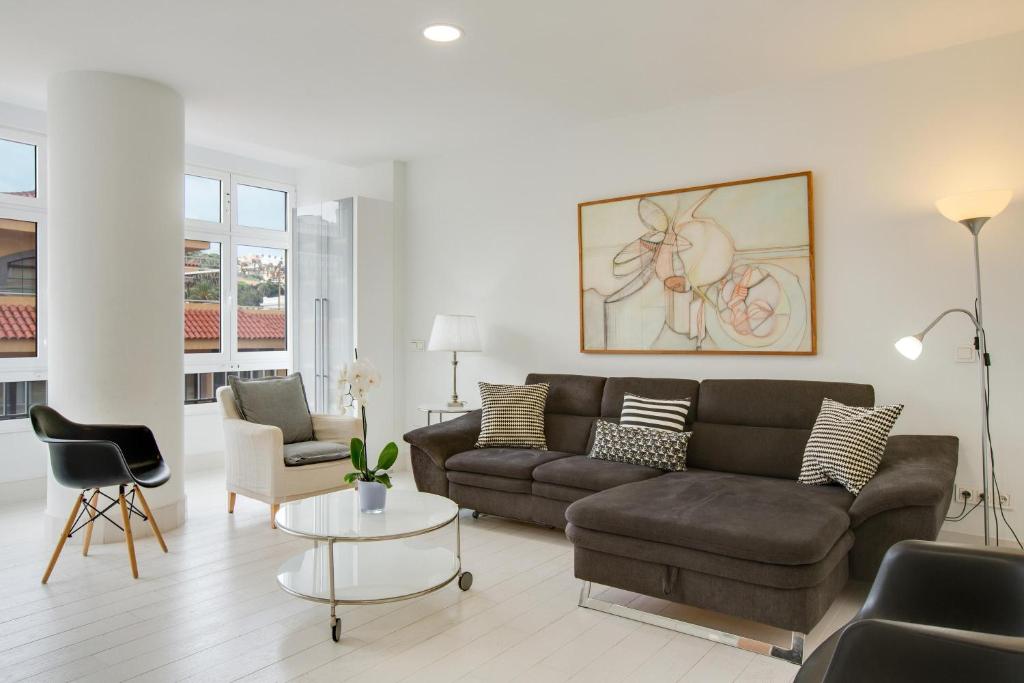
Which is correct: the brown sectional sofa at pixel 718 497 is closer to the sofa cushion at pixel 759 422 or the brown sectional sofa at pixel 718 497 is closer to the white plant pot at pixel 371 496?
the sofa cushion at pixel 759 422

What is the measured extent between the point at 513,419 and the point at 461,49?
2199mm

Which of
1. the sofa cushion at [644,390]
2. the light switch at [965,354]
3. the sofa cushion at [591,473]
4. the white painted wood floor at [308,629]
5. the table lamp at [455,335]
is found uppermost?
the table lamp at [455,335]

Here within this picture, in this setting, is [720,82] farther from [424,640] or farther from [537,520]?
[424,640]

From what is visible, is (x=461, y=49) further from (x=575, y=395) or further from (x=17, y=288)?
(x=17, y=288)

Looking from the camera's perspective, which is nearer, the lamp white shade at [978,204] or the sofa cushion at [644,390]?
the lamp white shade at [978,204]

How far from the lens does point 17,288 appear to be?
492 cm

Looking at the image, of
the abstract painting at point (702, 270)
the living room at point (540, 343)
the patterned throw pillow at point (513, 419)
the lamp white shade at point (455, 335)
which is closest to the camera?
the living room at point (540, 343)

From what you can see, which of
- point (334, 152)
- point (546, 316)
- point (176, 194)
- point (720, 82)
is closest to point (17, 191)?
point (176, 194)

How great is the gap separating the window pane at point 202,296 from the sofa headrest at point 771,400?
4.20 metres

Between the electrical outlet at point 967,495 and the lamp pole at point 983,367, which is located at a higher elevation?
the lamp pole at point 983,367

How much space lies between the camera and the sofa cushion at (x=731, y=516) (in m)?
2.54

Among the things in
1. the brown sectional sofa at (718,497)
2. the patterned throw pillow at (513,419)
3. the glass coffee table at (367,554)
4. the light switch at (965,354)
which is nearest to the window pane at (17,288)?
the brown sectional sofa at (718,497)

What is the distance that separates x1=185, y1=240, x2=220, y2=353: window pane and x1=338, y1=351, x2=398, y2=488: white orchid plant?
328cm

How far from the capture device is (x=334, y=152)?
222 inches
